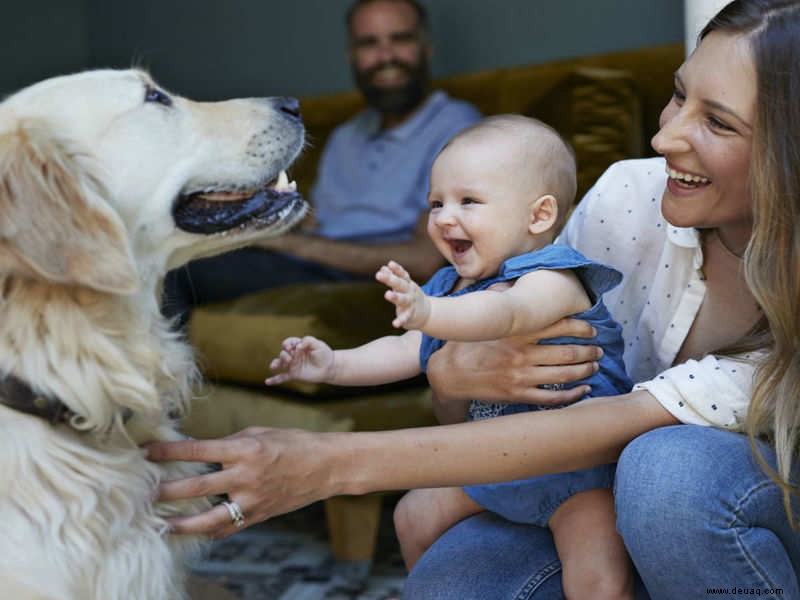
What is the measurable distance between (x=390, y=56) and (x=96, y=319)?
223cm

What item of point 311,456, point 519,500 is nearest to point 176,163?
point 311,456

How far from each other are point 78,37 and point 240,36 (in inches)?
42.6

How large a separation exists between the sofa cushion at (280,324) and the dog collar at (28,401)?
109cm

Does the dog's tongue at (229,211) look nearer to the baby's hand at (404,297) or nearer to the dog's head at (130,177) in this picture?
the dog's head at (130,177)

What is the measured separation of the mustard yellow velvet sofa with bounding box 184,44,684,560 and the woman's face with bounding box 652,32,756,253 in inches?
42.3

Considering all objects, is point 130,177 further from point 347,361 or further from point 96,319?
point 347,361

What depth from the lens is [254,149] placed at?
1320 mm

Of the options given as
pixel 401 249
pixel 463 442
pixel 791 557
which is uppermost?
pixel 463 442

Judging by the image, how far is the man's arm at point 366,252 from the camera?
2.67 metres

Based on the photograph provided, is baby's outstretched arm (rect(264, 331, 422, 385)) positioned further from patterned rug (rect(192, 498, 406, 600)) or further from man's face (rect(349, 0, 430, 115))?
man's face (rect(349, 0, 430, 115))

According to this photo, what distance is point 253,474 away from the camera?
112cm

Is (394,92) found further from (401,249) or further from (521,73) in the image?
(401,249)

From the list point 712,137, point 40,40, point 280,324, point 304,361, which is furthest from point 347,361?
point 40,40

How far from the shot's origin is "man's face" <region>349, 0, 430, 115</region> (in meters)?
3.12
